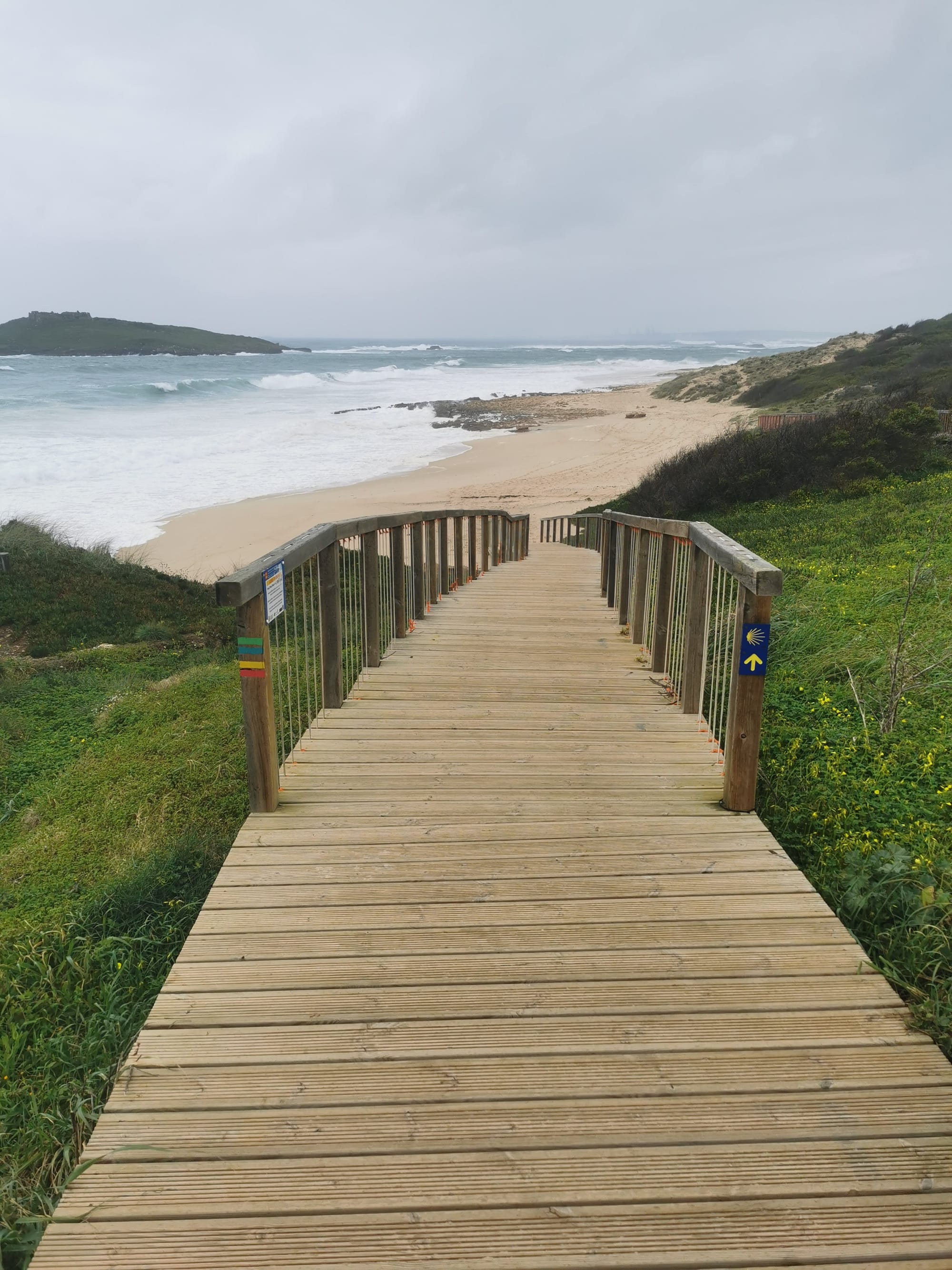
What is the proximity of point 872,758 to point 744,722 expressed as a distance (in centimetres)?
106

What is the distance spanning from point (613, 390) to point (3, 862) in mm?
65056

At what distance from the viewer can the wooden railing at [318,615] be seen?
3297 millimetres

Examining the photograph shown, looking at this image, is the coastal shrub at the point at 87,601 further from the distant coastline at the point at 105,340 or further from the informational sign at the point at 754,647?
the distant coastline at the point at 105,340

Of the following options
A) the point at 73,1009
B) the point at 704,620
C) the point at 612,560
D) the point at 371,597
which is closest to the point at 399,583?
the point at 371,597

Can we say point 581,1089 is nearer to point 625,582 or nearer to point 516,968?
point 516,968

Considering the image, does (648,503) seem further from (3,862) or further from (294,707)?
(3,862)

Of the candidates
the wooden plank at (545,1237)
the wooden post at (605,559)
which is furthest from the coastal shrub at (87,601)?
the wooden plank at (545,1237)

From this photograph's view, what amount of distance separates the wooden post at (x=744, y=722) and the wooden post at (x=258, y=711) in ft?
6.04

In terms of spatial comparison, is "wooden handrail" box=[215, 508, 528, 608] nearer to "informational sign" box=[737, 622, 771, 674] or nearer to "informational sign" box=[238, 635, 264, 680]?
"informational sign" box=[238, 635, 264, 680]

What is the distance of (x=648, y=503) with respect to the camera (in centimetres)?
1792

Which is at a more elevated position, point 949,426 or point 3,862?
point 949,426

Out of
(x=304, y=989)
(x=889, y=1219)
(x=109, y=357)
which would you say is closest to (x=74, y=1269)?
(x=304, y=989)

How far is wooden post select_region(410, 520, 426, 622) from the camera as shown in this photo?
7102 mm

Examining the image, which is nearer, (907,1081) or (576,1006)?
(907,1081)
